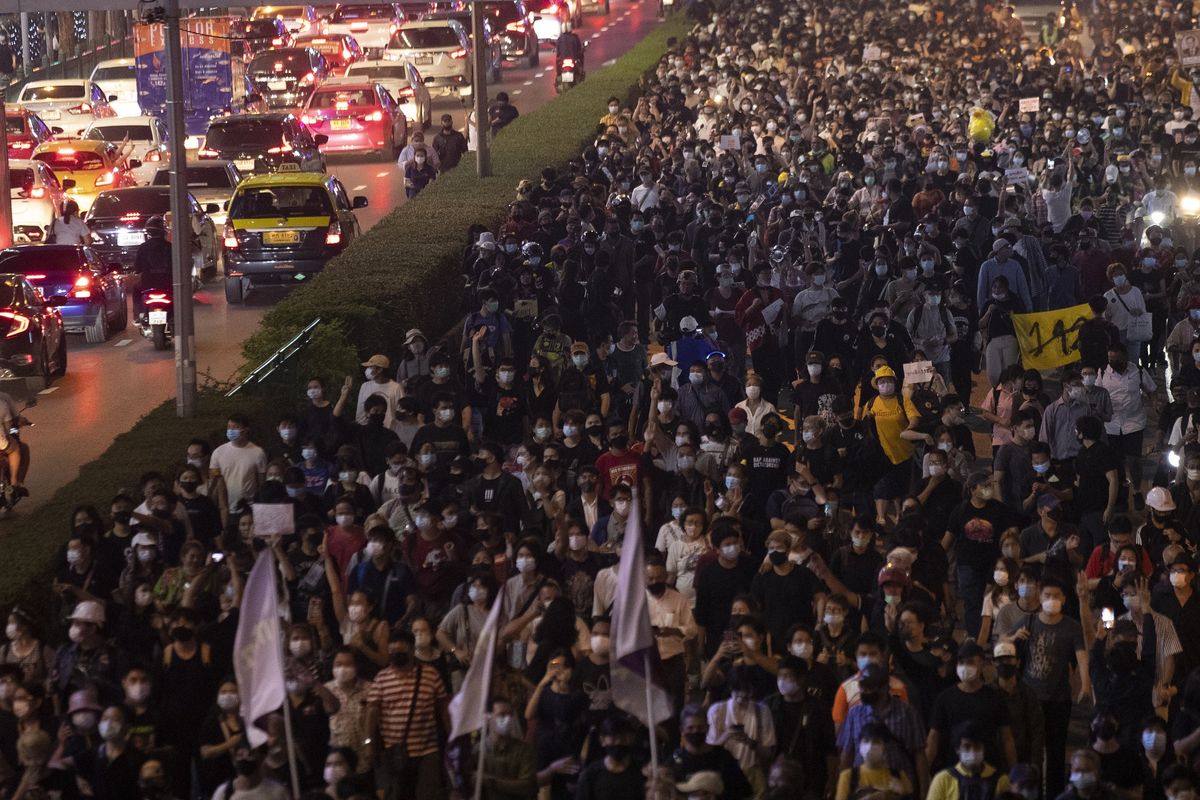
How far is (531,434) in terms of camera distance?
61.3ft

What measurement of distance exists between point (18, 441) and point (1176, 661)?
996 cm

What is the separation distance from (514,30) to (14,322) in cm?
3635

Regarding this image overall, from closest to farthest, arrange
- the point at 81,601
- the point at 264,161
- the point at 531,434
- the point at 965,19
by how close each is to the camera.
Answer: the point at 81,601, the point at 531,434, the point at 264,161, the point at 965,19

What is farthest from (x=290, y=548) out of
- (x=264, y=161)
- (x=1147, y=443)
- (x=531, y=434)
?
(x=264, y=161)

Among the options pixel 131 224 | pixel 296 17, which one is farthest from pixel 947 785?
pixel 296 17

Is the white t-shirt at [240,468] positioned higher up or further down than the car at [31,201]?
higher up

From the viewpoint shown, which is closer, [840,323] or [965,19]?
[840,323]

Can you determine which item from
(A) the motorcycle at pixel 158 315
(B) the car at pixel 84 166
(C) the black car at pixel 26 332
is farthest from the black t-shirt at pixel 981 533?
(B) the car at pixel 84 166

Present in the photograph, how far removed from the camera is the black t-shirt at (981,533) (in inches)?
596

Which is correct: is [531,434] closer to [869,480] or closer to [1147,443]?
[869,480]

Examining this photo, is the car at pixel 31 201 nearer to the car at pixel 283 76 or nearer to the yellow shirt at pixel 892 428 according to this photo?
the car at pixel 283 76

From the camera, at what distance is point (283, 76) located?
52531 mm

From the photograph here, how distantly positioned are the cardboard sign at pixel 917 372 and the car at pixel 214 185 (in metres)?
18.3

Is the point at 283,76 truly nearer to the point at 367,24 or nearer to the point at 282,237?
the point at 367,24
